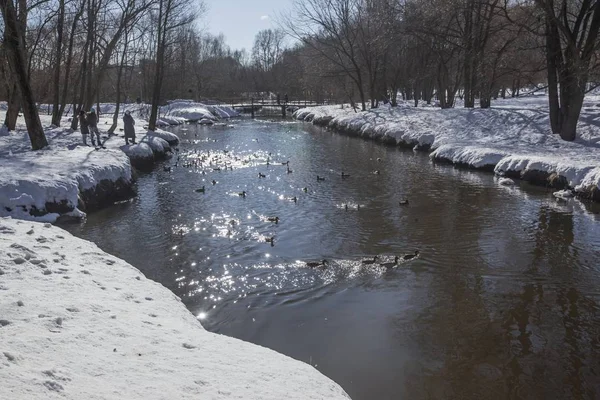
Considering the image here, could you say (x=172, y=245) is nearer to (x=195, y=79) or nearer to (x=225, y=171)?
(x=225, y=171)

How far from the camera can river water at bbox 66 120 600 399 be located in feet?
19.2

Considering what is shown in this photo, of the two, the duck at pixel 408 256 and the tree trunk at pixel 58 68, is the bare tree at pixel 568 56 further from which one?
the tree trunk at pixel 58 68

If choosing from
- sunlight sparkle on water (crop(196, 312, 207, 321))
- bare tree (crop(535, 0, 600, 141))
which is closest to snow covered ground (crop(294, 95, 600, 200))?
bare tree (crop(535, 0, 600, 141))

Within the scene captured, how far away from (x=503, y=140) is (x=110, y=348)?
2254cm

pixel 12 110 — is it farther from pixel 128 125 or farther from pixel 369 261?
A: pixel 369 261

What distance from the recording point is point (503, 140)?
75.9 feet

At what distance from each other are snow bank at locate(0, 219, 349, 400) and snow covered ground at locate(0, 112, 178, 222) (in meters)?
5.02

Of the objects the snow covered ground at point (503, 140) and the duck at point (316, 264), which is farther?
the snow covered ground at point (503, 140)

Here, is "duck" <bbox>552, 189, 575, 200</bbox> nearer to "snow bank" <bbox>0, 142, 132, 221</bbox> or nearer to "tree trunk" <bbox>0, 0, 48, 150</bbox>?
"snow bank" <bbox>0, 142, 132, 221</bbox>

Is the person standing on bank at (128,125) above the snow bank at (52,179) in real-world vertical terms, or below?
above

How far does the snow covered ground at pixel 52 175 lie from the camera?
37.4 feet

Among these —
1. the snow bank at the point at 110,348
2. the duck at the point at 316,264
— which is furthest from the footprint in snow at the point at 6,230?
the duck at the point at 316,264

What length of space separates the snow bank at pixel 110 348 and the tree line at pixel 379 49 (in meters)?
11.7

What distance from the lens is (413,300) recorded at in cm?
776
